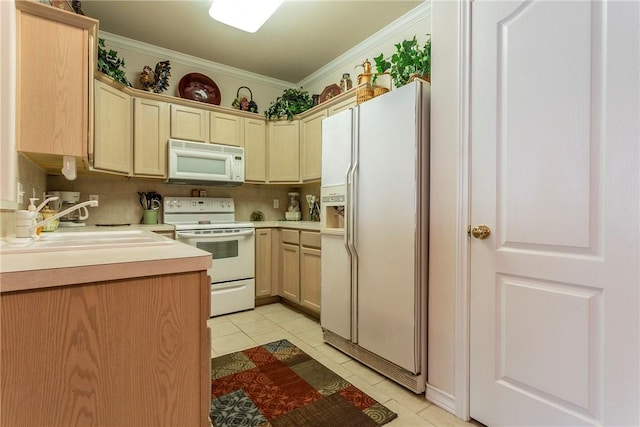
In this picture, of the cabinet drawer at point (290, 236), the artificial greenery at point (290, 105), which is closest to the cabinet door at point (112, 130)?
the artificial greenery at point (290, 105)

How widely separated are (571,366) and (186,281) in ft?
4.97

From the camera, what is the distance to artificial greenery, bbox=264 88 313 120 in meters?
3.69

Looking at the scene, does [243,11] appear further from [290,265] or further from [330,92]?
[290,265]

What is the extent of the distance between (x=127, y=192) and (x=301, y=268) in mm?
1964

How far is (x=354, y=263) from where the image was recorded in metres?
2.15

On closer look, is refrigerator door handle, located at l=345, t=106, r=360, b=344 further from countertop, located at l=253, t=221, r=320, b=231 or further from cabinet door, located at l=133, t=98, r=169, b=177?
cabinet door, located at l=133, t=98, r=169, b=177

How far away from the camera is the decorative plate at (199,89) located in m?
3.38

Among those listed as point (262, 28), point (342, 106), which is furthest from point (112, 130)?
point (342, 106)

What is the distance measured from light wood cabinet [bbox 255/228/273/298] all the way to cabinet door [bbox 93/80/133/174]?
56.3 inches

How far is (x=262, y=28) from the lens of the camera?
2902 mm

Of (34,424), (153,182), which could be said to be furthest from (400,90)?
(153,182)

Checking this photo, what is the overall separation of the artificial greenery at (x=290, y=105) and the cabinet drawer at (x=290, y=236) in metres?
1.38

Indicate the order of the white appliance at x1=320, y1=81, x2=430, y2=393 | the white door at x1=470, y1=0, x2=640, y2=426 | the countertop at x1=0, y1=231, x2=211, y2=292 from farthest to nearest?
the white appliance at x1=320, y1=81, x2=430, y2=393, the white door at x1=470, y1=0, x2=640, y2=426, the countertop at x1=0, y1=231, x2=211, y2=292

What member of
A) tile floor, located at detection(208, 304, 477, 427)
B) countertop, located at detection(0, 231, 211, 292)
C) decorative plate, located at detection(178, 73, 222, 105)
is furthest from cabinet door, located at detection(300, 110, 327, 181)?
countertop, located at detection(0, 231, 211, 292)
